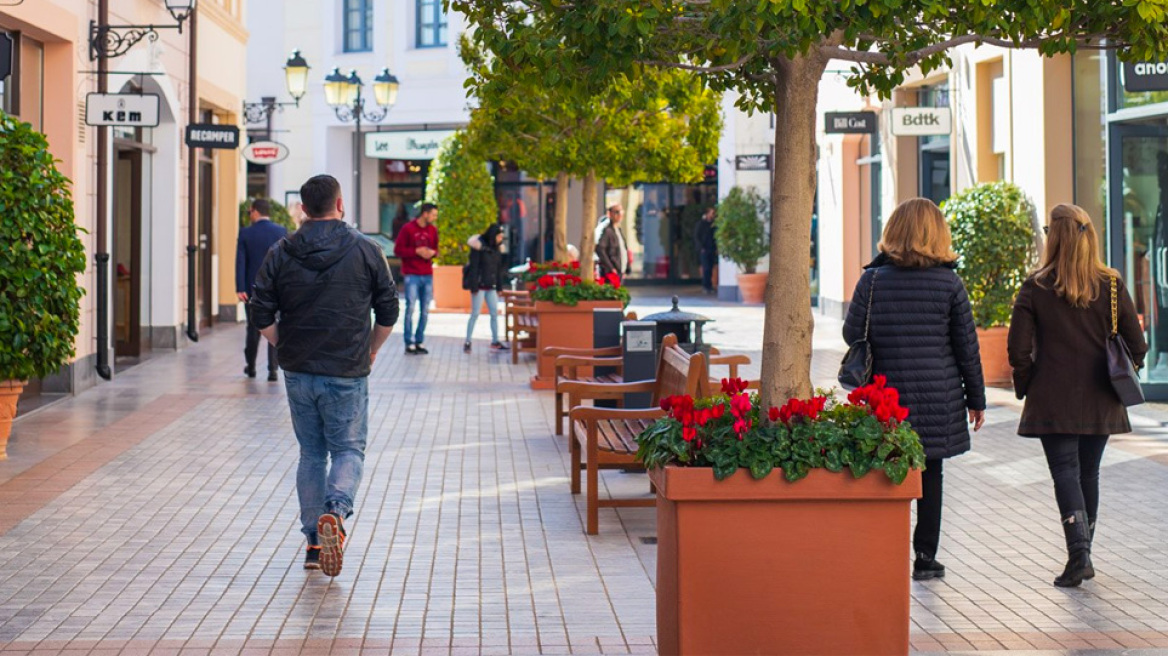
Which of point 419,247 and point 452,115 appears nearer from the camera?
point 419,247

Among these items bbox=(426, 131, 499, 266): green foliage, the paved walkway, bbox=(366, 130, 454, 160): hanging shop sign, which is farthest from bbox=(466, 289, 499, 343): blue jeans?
bbox=(366, 130, 454, 160): hanging shop sign

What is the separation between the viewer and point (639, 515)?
9188 mm

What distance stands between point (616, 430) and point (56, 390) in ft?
24.4

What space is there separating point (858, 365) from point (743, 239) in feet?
83.7

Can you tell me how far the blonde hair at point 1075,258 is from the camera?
7363 mm

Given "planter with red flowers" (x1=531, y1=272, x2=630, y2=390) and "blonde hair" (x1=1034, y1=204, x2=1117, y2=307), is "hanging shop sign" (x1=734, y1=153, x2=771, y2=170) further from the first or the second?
"blonde hair" (x1=1034, y1=204, x2=1117, y2=307)

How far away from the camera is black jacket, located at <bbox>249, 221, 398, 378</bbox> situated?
7578 millimetres

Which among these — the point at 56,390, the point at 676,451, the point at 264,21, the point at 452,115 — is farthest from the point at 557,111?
the point at 264,21

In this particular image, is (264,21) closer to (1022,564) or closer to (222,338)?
(222,338)

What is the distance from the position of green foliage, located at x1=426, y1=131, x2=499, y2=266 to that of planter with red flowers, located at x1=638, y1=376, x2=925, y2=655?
25305mm

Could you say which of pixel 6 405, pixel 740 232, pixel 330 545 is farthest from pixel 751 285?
pixel 330 545

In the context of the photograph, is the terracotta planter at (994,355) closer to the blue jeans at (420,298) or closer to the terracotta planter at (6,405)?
the blue jeans at (420,298)

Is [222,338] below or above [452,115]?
below

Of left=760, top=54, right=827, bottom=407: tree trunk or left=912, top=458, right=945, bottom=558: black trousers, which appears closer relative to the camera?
left=760, top=54, right=827, bottom=407: tree trunk
